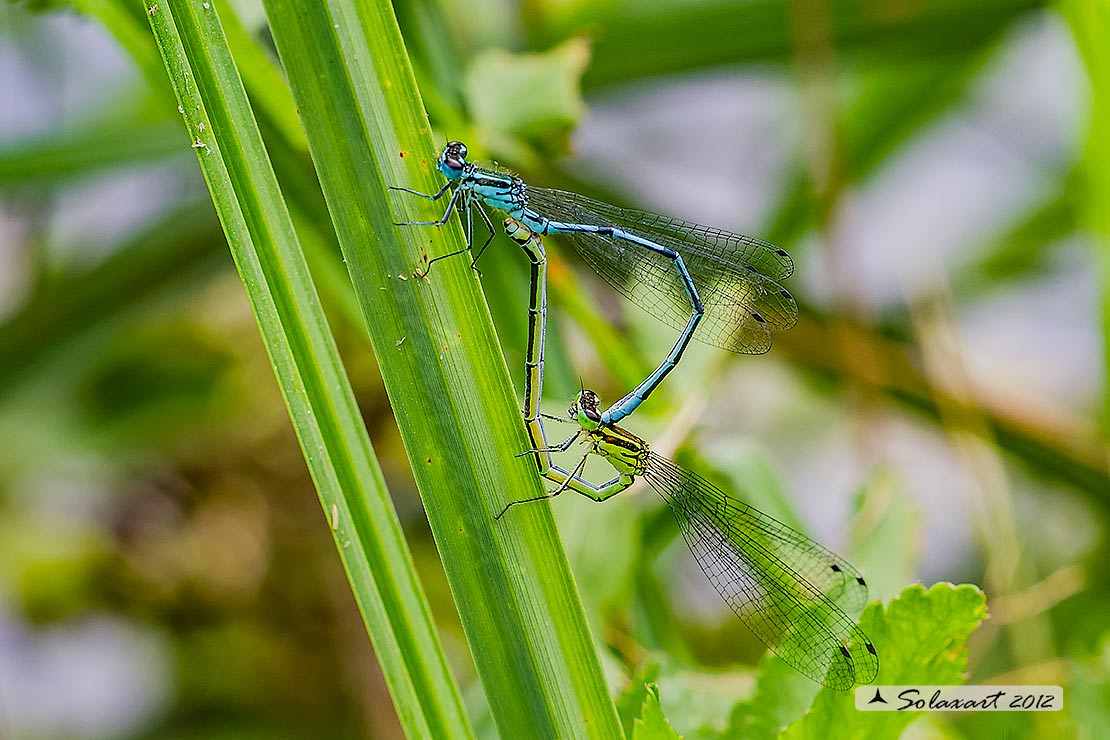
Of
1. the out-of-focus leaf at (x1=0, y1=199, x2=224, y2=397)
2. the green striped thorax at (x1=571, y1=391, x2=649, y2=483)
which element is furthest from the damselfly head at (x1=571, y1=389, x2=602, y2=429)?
the out-of-focus leaf at (x1=0, y1=199, x2=224, y2=397)

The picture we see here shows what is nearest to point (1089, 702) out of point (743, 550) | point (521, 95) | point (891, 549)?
point (891, 549)

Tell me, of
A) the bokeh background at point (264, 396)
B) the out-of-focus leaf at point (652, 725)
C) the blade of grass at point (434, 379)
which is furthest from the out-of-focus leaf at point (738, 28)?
the out-of-focus leaf at point (652, 725)

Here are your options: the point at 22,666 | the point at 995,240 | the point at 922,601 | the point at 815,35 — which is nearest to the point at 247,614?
the point at 22,666

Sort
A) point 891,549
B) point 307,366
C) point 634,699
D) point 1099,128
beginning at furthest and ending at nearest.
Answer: point 1099,128
point 891,549
point 634,699
point 307,366

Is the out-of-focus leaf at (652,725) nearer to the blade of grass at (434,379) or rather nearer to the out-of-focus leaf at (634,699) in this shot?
the blade of grass at (434,379)

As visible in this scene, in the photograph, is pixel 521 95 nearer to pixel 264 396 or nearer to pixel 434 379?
pixel 434 379

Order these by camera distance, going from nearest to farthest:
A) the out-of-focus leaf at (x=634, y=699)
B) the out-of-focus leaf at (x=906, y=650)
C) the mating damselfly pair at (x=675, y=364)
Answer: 1. the out-of-focus leaf at (x=906, y=650)
2. the out-of-focus leaf at (x=634, y=699)
3. the mating damselfly pair at (x=675, y=364)

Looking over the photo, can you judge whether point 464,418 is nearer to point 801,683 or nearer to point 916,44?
point 801,683
